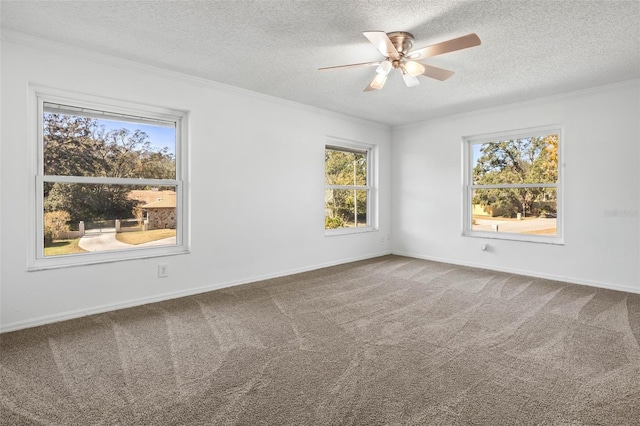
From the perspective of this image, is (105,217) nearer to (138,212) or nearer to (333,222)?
(138,212)

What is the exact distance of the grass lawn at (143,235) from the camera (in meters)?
3.48

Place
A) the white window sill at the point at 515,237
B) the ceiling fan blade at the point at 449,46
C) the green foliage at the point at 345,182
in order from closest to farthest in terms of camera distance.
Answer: the ceiling fan blade at the point at 449,46 < the white window sill at the point at 515,237 < the green foliage at the point at 345,182

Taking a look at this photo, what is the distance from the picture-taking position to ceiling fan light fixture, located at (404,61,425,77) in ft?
9.28

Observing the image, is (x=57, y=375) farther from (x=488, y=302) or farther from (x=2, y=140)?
(x=488, y=302)

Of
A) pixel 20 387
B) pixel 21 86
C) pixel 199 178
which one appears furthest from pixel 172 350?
pixel 21 86

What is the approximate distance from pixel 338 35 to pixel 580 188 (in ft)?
11.9

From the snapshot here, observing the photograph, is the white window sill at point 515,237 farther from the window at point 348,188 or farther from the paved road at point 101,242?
the paved road at point 101,242

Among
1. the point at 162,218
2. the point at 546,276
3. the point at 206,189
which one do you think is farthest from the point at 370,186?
the point at 162,218

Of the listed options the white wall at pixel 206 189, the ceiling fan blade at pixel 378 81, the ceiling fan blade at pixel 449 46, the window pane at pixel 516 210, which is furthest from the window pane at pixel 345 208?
the ceiling fan blade at pixel 449 46

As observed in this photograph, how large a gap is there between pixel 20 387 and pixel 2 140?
1.95 m

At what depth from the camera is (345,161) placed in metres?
5.70

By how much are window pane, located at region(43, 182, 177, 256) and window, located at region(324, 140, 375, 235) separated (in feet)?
7.92

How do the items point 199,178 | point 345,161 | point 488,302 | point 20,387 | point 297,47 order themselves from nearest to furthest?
1. point 20,387
2. point 297,47
3. point 488,302
4. point 199,178
5. point 345,161

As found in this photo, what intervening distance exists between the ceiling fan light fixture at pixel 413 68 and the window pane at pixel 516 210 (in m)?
2.96
